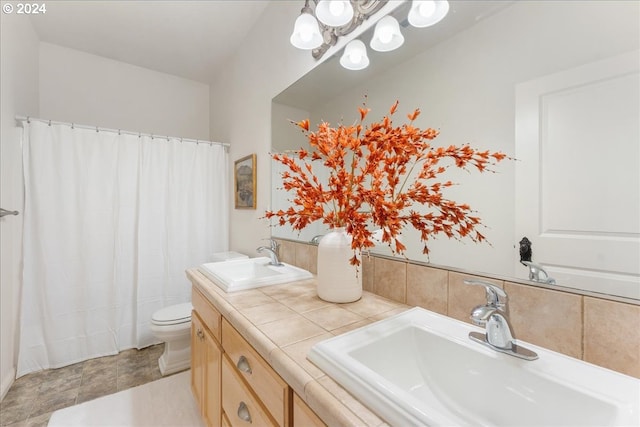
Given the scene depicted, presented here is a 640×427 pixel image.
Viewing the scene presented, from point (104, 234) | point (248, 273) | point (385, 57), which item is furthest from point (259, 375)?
point (104, 234)

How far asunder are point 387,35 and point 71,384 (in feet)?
8.96

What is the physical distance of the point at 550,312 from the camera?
0.66 m

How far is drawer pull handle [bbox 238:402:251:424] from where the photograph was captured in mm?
821

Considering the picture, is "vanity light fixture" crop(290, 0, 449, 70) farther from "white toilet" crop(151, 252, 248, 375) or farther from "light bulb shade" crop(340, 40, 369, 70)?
"white toilet" crop(151, 252, 248, 375)

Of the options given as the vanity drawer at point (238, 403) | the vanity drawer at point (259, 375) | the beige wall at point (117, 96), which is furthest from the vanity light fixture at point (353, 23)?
the beige wall at point (117, 96)

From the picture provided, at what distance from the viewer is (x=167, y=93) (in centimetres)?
302

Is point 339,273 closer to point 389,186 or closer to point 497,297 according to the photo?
point 389,186

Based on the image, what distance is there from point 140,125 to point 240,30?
1485mm

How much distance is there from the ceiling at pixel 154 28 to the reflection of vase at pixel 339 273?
198 cm

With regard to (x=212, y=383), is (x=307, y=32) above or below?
above

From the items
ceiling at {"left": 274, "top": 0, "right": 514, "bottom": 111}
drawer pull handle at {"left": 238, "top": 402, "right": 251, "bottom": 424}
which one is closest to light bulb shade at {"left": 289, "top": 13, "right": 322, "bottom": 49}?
ceiling at {"left": 274, "top": 0, "right": 514, "bottom": 111}

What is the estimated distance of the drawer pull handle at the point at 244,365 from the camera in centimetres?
82

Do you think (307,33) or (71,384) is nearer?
(307,33)

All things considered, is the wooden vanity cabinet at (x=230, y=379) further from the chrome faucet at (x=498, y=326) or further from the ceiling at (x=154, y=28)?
the ceiling at (x=154, y=28)
